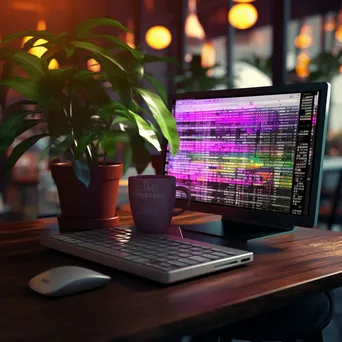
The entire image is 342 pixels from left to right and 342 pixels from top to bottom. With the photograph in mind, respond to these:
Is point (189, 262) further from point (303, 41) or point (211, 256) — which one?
point (303, 41)

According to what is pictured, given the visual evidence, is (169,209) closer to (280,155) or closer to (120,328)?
(280,155)

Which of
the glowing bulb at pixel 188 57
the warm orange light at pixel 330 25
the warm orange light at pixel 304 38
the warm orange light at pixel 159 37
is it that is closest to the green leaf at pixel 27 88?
the glowing bulb at pixel 188 57

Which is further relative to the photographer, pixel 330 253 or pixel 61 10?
pixel 61 10

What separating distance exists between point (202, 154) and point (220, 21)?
262 inches

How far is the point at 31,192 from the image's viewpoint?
22.3 feet

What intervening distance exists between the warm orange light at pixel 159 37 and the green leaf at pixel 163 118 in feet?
18.2

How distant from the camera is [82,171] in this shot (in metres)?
1.21

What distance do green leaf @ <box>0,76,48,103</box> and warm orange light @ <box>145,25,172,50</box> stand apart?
559 centimetres

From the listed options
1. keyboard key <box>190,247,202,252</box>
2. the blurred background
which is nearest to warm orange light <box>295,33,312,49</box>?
the blurred background

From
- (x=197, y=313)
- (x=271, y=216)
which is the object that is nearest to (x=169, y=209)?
(x=271, y=216)

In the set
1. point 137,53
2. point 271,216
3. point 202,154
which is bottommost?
point 271,216

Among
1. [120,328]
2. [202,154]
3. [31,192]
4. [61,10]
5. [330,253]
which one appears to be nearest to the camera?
[120,328]

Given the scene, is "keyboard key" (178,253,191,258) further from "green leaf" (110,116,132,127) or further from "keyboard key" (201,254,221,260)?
"green leaf" (110,116,132,127)

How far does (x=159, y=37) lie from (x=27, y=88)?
5.69 meters
